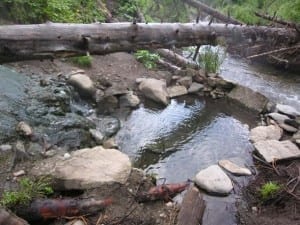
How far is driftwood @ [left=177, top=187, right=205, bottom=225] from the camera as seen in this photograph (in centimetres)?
348

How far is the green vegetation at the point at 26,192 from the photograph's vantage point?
318cm

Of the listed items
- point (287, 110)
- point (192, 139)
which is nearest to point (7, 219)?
point (192, 139)

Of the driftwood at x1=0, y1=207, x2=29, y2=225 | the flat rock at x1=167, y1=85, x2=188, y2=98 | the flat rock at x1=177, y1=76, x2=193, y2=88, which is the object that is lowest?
the flat rock at x1=167, y1=85, x2=188, y2=98

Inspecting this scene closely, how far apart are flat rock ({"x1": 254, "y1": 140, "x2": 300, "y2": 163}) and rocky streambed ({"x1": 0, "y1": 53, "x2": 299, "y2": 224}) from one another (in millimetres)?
14

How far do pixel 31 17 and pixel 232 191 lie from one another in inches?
200

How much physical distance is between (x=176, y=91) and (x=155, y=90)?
64cm

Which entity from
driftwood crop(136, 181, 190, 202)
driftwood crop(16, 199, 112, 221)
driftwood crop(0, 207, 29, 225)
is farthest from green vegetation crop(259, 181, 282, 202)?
driftwood crop(0, 207, 29, 225)

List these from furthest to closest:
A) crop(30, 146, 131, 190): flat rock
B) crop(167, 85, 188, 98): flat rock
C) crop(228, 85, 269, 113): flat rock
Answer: crop(167, 85, 188, 98): flat rock
crop(228, 85, 269, 113): flat rock
crop(30, 146, 131, 190): flat rock

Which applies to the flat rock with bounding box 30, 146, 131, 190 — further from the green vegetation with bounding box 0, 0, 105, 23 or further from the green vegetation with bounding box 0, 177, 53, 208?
the green vegetation with bounding box 0, 0, 105, 23

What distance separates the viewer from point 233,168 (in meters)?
4.66

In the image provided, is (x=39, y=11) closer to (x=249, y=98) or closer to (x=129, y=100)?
(x=129, y=100)

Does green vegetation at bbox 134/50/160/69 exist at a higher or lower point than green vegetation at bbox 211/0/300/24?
lower

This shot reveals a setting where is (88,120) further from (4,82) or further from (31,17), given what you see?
(31,17)

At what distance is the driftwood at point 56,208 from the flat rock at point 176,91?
3.74 m
